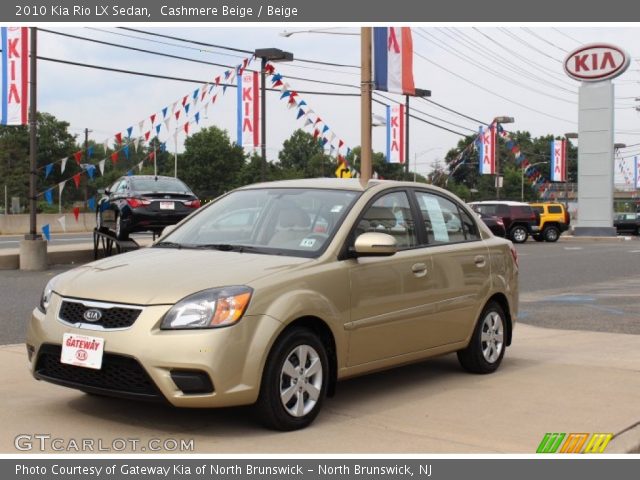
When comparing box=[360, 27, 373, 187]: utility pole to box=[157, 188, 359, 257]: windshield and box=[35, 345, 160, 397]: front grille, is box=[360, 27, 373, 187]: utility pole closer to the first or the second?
box=[157, 188, 359, 257]: windshield

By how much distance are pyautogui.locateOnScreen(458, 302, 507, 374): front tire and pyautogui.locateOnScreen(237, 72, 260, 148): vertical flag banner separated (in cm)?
1975

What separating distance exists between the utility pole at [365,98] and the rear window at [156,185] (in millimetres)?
3725

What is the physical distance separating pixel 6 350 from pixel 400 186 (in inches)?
158

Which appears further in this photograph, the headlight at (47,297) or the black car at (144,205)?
the black car at (144,205)

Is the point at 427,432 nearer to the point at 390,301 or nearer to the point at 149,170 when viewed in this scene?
the point at 390,301

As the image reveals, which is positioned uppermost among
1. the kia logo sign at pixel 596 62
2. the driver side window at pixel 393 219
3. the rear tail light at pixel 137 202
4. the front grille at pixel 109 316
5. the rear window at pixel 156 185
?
the kia logo sign at pixel 596 62

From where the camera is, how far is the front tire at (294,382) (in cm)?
502

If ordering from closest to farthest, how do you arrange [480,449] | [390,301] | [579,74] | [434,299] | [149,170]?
[480,449] < [390,301] < [434,299] < [579,74] < [149,170]

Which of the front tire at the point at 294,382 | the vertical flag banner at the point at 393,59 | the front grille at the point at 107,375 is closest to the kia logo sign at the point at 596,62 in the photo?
the vertical flag banner at the point at 393,59

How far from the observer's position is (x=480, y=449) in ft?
16.1

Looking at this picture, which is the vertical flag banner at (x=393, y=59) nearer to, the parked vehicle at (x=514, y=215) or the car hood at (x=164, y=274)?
the car hood at (x=164, y=274)

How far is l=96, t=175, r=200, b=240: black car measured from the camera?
1625 centimetres

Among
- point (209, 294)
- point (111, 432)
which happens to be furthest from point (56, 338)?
point (209, 294)

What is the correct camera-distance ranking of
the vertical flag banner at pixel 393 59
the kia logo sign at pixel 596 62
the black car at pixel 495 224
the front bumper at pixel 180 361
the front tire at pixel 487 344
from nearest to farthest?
the front bumper at pixel 180 361
the front tire at pixel 487 344
the vertical flag banner at pixel 393 59
the black car at pixel 495 224
the kia logo sign at pixel 596 62
